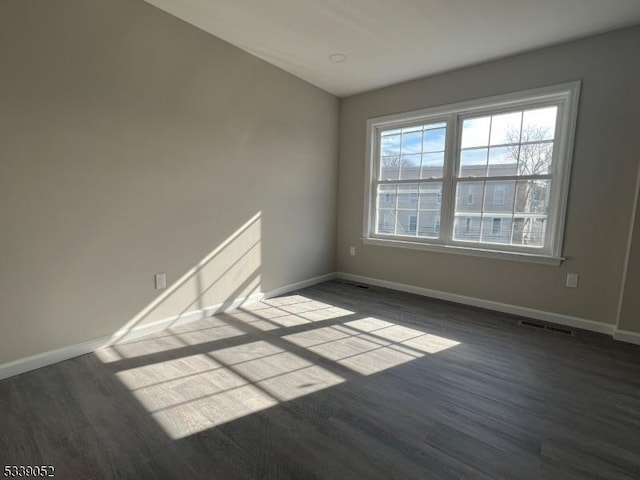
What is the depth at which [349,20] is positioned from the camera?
256 centimetres

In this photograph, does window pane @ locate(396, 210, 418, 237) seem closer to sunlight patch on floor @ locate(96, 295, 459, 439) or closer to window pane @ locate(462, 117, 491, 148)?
window pane @ locate(462, 117, 491, 148)

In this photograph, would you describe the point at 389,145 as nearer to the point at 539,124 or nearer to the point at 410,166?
the point at 410,166

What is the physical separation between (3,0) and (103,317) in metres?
2.11

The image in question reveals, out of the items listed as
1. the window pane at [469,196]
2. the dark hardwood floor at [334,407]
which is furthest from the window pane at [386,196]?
the dark hardwood floor at [334,407]

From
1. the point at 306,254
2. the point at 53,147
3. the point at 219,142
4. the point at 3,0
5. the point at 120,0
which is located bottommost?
the point at 306,254

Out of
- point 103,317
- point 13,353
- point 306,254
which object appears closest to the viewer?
point 13,353

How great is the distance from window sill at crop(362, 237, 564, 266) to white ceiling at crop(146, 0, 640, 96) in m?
2.02

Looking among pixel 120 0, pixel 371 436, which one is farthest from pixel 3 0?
pixel 371 436

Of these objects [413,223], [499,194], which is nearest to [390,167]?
[413,223]

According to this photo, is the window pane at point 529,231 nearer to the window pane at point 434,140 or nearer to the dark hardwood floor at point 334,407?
the dark hardwood floor at point 334,407

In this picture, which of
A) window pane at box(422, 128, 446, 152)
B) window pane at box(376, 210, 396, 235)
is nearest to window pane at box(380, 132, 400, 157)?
window pane at box(422, 128, 446, 152)

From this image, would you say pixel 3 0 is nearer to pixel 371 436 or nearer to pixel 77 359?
pixel 77 359

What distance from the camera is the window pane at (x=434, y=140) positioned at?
3707mm

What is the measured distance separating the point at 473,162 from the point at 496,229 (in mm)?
801
